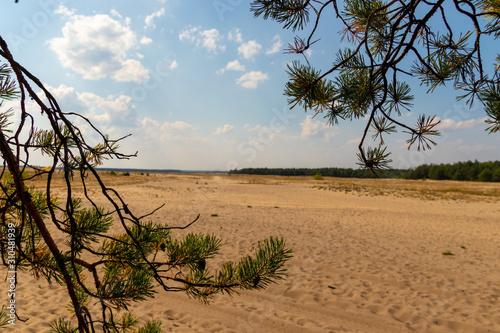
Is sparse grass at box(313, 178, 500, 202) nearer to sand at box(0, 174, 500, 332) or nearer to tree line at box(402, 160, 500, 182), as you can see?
sand at box(0, 174, 500, 332)

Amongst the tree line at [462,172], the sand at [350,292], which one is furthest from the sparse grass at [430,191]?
the tree line at [462,172]

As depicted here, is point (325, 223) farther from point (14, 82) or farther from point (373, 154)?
point (14, 82)

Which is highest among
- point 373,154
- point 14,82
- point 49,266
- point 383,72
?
point 383,72

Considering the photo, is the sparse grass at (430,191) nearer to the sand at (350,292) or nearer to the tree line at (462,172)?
the sand at (350,292)

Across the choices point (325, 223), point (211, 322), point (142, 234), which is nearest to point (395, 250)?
point (325, 223)

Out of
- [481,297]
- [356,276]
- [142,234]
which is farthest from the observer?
[356,276]

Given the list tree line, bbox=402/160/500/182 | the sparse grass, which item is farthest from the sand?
tree line, bbox=402/160/500/182

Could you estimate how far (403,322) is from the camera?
168 inches

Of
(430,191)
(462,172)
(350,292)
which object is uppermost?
(462,172)

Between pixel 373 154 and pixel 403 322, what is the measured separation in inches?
159

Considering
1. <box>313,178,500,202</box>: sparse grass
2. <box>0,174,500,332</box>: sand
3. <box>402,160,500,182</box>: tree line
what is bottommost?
<box>0,174,500,332</box>: sand

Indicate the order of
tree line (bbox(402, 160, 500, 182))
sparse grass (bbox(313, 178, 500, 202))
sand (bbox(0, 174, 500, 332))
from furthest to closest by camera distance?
tree line (bbox(402, 160, 500, 182)), sparse grass (bbox(313, 178, 500, 202)), sand (bbox(0, 174, 500, 332))

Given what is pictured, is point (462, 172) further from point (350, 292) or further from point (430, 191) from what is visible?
point (350, 292)

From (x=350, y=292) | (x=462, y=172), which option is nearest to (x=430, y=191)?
(x=350, y=292)
